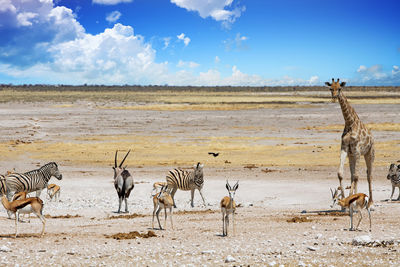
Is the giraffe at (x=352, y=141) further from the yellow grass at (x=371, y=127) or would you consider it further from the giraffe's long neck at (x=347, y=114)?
the yellow grass at (x=371, y=127)

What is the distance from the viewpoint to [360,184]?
22.8 metres

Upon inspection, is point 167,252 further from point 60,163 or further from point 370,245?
point 60,163

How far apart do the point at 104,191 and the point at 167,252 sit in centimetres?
1188

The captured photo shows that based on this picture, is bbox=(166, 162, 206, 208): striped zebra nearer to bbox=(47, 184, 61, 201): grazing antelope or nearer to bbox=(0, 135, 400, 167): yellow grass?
bbox=(47, 184, 61, 201): grazing antelope

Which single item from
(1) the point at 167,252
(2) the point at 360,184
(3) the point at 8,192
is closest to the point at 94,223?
(3) the point at 8,192

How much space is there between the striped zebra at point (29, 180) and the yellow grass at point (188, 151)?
12271 millimetres

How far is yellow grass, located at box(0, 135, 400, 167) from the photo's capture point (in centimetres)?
3189

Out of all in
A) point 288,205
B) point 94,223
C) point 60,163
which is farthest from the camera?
point 60,163

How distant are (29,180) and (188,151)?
19725 millimetres

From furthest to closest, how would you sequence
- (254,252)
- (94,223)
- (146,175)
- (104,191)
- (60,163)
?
(60,163) < (146,175) < (104,191) < (94,223) < (254,252)

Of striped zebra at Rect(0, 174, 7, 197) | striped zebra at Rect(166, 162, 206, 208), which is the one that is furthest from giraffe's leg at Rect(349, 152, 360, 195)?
striped zebra at Rect(0, 174, 7, 197)

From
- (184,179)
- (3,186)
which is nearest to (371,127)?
(184,179)

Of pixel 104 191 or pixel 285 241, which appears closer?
pixel 285 241

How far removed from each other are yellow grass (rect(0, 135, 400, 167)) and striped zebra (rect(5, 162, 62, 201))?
12.3 metres
